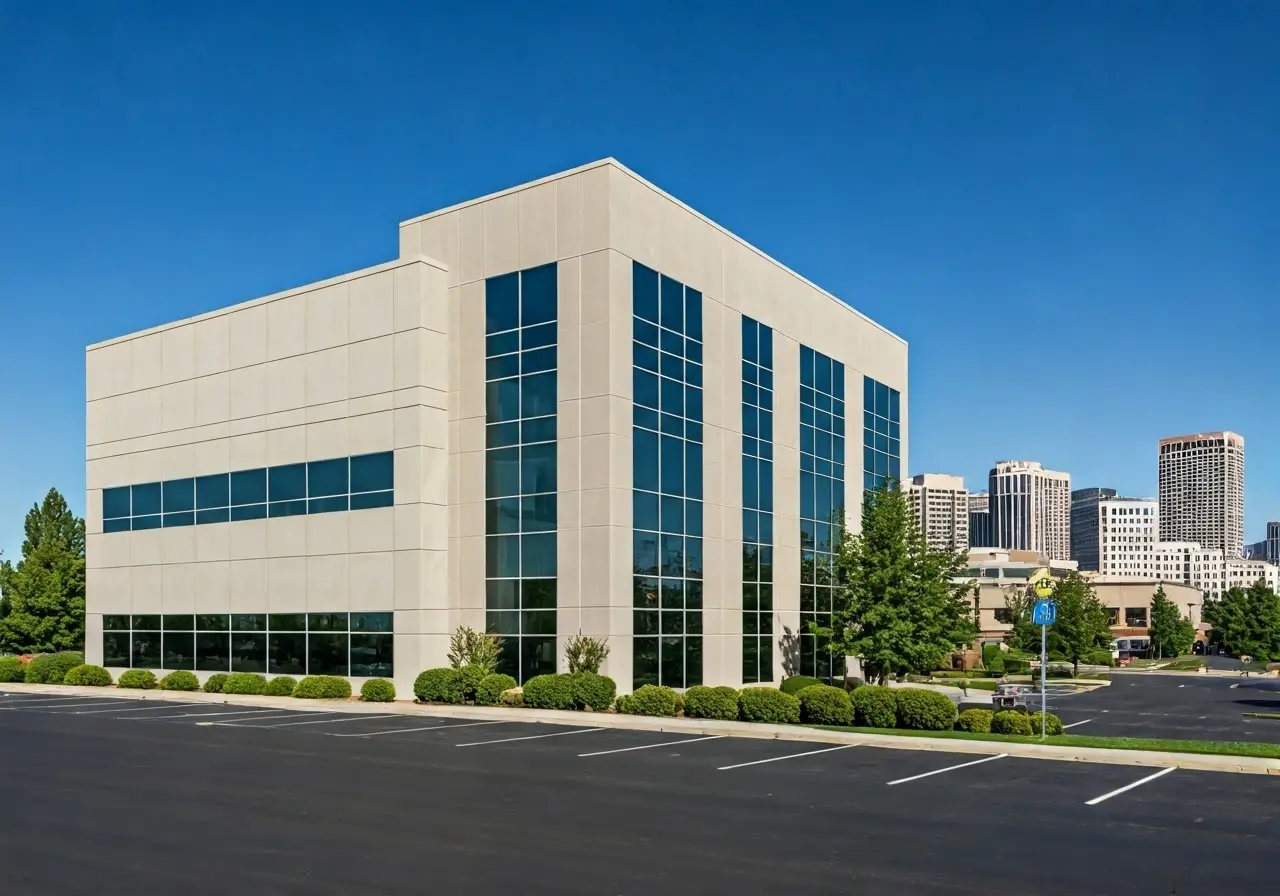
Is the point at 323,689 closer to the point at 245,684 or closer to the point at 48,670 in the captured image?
the point at 245,684

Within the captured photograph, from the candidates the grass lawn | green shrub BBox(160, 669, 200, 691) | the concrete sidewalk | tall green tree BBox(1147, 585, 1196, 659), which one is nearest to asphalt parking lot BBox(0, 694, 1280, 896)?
the concrete sidewalk

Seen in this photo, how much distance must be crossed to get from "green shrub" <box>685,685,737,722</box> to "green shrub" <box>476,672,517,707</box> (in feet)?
20.7

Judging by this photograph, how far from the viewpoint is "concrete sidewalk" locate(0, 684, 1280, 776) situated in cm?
2094

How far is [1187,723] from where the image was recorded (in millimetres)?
35250

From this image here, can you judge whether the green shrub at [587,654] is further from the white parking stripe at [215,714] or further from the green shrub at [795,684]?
the white parking stripe at [215,714]

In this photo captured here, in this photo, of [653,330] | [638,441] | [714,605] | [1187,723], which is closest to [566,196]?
[653,330]

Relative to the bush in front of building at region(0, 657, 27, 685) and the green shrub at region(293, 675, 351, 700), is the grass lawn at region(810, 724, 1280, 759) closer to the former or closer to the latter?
the green shrub at region(293, 675, 351, 700)

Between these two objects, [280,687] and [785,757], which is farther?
[280,687]

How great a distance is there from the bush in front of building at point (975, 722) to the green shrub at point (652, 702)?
8.15 m

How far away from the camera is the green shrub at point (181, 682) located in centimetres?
4244

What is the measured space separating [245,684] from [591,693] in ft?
48.7

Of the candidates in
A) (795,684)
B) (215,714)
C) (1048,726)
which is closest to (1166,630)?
(795,684)

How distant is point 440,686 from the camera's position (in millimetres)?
34844

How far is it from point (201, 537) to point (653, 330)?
20.7m
